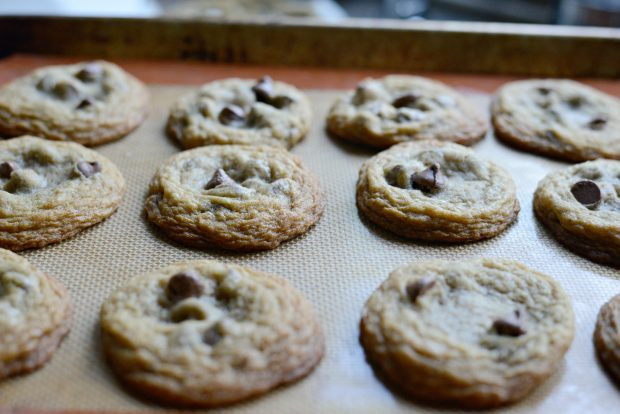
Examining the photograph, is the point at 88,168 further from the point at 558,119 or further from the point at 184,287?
the point at 558,119

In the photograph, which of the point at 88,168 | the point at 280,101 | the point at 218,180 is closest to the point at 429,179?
the point at 218,180

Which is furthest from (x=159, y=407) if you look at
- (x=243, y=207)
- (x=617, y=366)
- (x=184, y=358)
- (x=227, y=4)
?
(x=227, y=4)

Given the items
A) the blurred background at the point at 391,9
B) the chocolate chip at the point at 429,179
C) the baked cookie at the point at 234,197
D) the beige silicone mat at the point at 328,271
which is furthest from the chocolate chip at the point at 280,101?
the blurred background at the point at 391,9

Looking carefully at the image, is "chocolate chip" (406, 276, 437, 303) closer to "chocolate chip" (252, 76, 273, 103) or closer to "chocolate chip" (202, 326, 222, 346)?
"chocolate chip" (202, 326, 222, 346)

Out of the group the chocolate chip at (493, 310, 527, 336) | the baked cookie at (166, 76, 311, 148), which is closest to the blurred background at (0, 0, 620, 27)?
the baked cookie at (166, 76, 311, 148)

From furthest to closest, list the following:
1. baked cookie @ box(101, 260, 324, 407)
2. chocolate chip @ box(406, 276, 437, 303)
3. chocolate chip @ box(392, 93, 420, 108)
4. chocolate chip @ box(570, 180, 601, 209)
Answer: chocolate chip @ box(392, 93, 420, 108) < chocolate chip @ box(570, 180, 601, 209) < chocolate chip @ box(406, 276, 437, 303) < baked cookie @ box(101, 260, 324, 407)

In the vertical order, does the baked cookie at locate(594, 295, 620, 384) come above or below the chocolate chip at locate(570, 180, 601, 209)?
below

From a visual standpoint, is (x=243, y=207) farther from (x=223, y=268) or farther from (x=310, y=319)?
(x=310, y=319)
